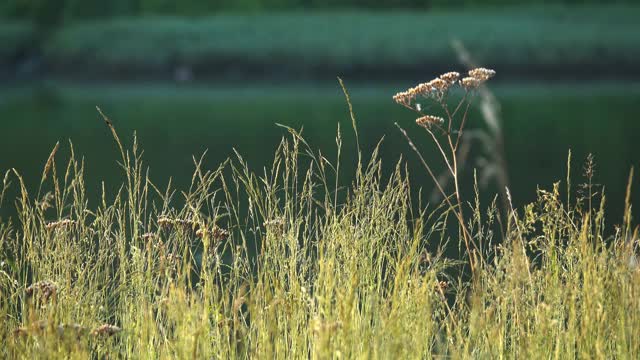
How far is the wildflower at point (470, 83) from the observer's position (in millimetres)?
3893

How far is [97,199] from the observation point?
13000 millimetres

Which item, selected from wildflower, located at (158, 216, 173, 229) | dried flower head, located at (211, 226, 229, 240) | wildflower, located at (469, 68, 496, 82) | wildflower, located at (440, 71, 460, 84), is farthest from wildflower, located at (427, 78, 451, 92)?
wildflower, located at (158, 216, 173, 229)

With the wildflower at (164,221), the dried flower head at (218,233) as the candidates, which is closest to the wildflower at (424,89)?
the dried flower head at (218,233)

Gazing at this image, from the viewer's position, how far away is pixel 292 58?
150 ft

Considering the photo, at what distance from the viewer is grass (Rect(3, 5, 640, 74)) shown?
44281 mm

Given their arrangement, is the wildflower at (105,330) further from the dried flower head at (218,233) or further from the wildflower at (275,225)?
the wildflower at (275,225)

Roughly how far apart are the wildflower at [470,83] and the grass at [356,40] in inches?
1523

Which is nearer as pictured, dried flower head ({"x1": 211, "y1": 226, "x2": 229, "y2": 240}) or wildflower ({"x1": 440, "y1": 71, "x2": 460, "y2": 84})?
wildflower ({"x1": 440, "y1": 71, "x2": 460, "y2": 84})

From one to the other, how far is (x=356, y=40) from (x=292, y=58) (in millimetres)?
2562

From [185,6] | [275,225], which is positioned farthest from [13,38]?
[275,225]

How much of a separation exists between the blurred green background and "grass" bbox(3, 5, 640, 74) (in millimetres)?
72

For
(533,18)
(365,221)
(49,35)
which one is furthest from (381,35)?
(365,221)

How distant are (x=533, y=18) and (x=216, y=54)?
1235cm

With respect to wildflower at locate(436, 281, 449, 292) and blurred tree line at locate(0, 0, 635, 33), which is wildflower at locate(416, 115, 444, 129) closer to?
wildflower at locate(436, 281, 449, 292)
